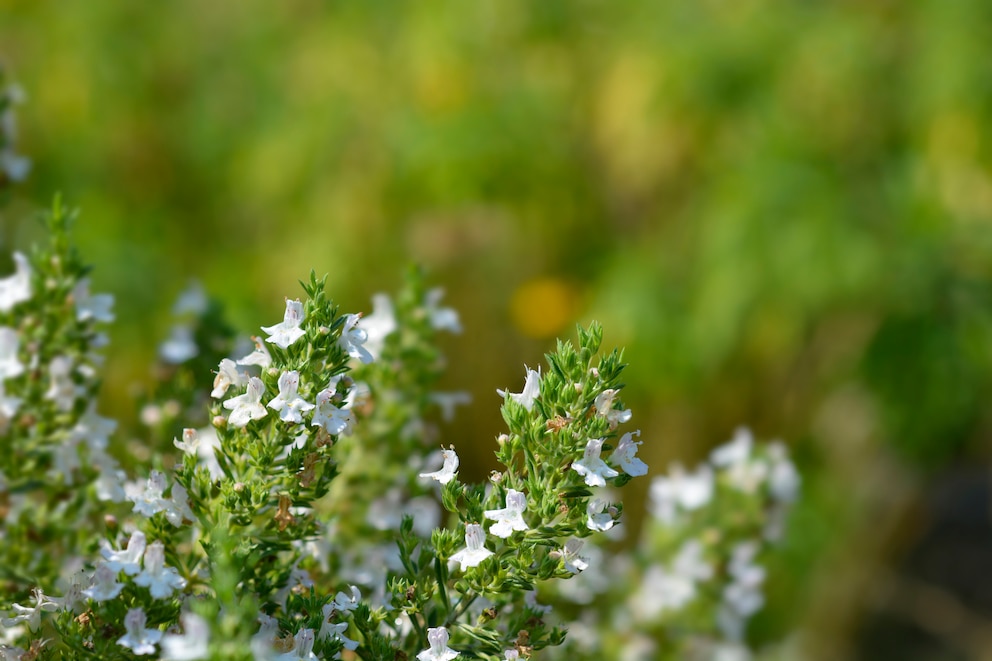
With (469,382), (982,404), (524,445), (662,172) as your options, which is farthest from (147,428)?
(982,404)

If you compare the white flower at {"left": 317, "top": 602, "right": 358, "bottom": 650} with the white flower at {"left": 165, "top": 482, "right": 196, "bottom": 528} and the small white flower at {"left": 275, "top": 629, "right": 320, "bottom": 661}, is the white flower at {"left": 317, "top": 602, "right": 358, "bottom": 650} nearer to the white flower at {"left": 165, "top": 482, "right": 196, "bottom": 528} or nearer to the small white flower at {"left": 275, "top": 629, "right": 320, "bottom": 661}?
the small white flower at {"left": 275, "top": 629, "right": 320, "bottom": 661}

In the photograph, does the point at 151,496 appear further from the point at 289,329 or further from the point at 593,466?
the point at 593,466

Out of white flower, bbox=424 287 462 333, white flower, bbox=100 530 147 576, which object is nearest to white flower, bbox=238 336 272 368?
white flower, bbox=100 530 147 576

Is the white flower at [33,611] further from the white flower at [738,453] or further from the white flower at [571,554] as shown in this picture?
the white flower at [738,453]

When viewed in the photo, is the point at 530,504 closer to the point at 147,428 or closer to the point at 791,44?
the point at 147,428

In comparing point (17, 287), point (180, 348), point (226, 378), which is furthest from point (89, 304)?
point (226, 378)
